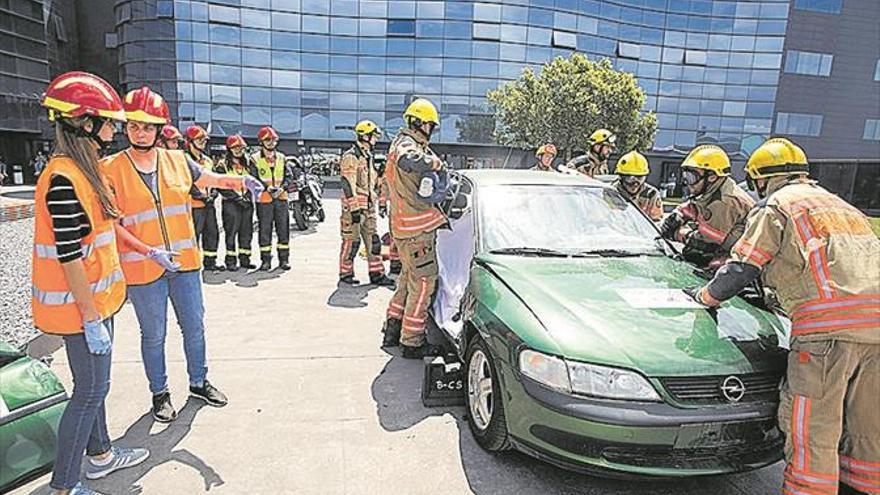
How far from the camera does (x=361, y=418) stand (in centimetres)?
361

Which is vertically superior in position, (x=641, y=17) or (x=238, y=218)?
(x=641, y=17)

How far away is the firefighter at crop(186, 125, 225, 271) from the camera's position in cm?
742

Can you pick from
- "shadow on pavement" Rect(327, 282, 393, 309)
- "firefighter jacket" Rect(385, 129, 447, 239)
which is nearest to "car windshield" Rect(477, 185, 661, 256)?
"firefighter jacket" Rect(385, 129, 447, 239)

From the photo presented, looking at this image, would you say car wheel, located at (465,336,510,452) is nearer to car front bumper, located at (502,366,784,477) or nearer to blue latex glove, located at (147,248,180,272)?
car front bumper, located at (502,366,784,477)

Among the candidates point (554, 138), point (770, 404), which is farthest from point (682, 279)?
point (554, 138)

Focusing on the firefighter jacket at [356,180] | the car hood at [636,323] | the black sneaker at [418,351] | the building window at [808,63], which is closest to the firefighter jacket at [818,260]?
the car hood at [636,323]

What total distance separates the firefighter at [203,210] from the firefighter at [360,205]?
1.85 metres

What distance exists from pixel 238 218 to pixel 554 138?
23.5 meters

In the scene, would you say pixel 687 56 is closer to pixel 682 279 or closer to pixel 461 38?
pixel 461 38

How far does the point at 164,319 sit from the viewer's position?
134 inches

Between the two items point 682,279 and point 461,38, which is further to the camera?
point 461,38

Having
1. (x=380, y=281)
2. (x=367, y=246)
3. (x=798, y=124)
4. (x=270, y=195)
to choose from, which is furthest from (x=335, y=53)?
(x=798, y=124)

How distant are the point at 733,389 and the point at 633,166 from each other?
3221mm

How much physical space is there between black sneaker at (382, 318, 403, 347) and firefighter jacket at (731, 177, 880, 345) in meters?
3.04
